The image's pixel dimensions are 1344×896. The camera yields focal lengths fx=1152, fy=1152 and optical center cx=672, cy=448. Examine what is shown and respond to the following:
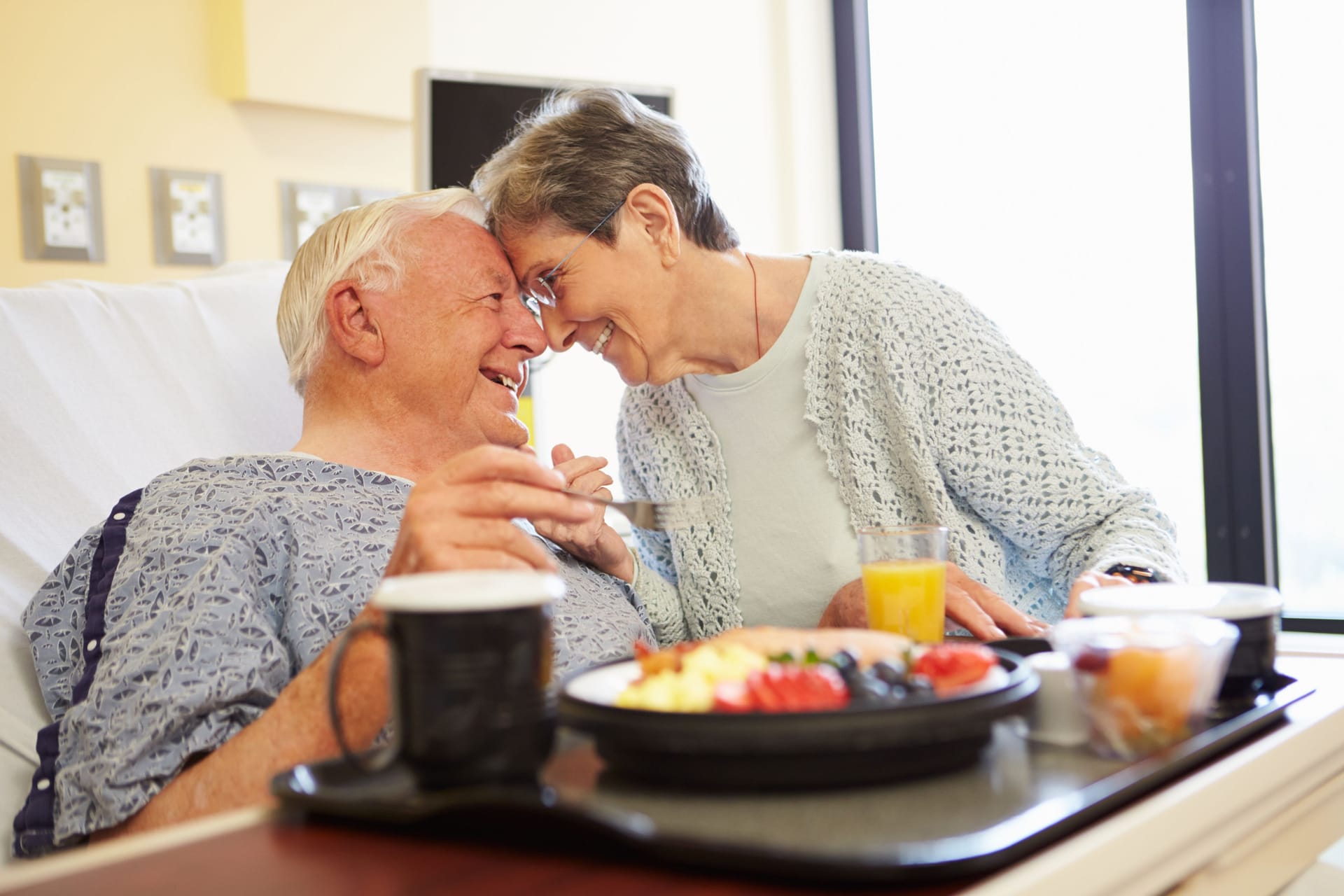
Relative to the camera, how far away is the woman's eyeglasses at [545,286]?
5.51 feet

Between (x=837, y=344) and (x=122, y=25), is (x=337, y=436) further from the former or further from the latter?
(x=122, y=25)

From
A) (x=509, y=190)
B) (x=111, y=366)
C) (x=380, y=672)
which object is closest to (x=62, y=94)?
(x=111, y=366)

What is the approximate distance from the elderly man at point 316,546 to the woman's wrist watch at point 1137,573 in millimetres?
601

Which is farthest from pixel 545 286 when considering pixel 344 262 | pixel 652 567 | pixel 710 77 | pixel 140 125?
pixel 710 77

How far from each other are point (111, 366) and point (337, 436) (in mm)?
454

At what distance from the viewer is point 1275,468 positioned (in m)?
2.82

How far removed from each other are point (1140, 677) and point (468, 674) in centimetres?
42

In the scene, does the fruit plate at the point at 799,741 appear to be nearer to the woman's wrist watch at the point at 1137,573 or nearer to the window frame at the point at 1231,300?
the woman's wrist watch at the point at 1137,573

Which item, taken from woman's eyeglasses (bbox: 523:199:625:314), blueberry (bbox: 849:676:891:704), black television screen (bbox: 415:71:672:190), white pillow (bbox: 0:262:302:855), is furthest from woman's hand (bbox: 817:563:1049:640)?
black television screen (bbox: 415:71:672:190)

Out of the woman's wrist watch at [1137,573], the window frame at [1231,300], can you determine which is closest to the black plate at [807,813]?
the woman's wrist watch at [1137,573]

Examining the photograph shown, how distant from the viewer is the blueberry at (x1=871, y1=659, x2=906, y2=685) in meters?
0.74

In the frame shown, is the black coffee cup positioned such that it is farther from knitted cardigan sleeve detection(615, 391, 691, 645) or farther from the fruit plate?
knitted cardigan sleeve detection(615, 391, 691, 645)

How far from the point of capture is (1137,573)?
4.48 ft

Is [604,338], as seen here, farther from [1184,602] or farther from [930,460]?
[1184,602]
